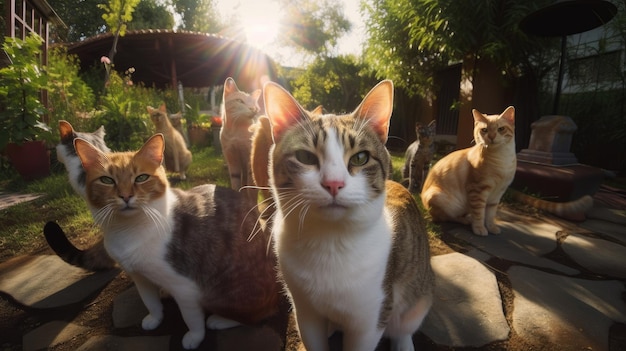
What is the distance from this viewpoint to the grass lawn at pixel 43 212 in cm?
230

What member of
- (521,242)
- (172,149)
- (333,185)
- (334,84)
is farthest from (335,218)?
A: (334,84)

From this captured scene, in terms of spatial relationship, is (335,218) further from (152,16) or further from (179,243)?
(152,16)

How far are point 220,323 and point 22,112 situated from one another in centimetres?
470

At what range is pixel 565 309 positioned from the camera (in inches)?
63.2

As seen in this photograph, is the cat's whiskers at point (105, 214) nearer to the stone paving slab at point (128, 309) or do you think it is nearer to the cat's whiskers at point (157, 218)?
the cat's whiskers at point (157, 218)

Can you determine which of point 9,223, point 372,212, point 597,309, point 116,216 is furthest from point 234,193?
point 9,223

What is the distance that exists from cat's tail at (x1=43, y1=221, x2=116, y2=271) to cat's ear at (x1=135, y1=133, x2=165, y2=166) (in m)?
0.79

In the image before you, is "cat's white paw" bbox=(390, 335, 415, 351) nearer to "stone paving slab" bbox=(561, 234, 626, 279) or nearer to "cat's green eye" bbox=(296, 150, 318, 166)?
"cat's green eye" bbox=(296, 150, 318, 166)

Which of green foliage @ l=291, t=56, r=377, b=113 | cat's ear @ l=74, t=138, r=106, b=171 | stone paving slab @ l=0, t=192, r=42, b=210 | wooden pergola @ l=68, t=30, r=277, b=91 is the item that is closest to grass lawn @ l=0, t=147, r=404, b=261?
stone paving slab @ l=0, t=192, r=42, b=210

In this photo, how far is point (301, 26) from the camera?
17.3m

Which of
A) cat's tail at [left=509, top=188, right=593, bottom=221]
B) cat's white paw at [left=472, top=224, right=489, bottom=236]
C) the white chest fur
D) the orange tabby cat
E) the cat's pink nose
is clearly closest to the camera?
the cat's pink nose

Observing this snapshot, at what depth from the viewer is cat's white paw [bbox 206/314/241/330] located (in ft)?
4.92

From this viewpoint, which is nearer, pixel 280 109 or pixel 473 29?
pixel 280 109

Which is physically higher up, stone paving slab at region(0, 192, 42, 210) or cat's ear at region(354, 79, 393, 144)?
cat's ear at region(354, 79, 393, 144)
